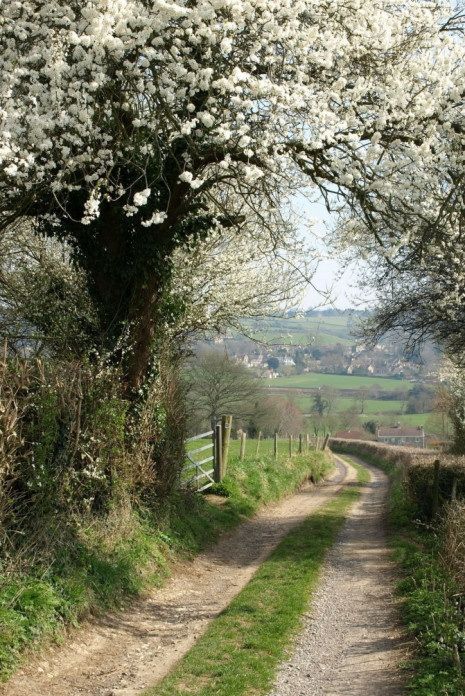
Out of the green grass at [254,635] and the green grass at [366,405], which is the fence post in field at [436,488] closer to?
the green grass at [254,635]

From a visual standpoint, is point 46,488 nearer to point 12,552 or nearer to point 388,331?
point 12,552

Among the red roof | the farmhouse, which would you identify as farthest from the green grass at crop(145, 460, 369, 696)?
the farmhouse

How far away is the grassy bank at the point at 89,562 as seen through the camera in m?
6.68

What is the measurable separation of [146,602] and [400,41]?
9009mm

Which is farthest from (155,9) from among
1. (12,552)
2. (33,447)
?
(12,552)

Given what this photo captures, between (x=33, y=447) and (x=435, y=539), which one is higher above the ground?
(x=33, y=447)

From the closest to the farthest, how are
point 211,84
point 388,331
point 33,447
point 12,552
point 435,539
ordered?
1. point 12,552
2. point 33,447
3. point 211,84
4. point 435,539
5. point 388,331

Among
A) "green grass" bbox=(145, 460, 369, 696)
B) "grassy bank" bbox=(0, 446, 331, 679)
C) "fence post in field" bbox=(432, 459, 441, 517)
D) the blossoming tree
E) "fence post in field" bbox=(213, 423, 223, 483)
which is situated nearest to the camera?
"green grass" bbox=(145, 460, 369, 696)

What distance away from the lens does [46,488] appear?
794 cm

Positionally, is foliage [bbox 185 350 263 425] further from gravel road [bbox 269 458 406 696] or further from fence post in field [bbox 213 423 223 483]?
gravel road [bbox 269 458 406 696]

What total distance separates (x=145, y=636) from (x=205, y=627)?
30.7 inches

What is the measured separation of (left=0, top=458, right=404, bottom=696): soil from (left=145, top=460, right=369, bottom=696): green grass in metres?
0.19

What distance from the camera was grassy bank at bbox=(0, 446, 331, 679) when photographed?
21.9 feet

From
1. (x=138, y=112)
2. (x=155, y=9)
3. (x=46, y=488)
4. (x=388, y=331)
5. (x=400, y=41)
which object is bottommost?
(x=46, y=488)
